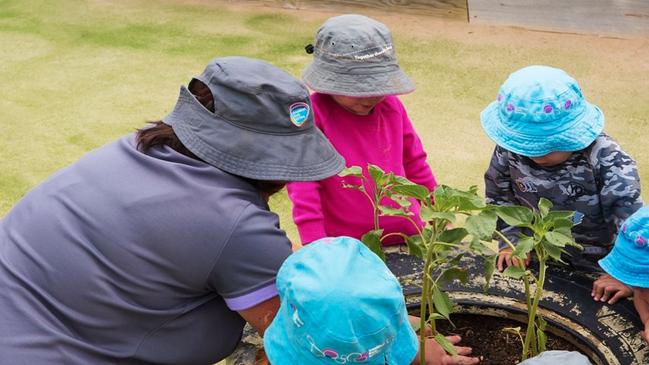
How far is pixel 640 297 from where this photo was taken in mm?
1743

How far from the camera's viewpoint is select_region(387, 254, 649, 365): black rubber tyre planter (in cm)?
165

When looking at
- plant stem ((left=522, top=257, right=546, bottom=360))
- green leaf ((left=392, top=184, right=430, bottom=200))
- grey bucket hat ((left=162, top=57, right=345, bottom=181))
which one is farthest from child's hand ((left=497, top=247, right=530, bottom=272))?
grey bucket hat ((left=162, top=57, right=345, bottom=181))

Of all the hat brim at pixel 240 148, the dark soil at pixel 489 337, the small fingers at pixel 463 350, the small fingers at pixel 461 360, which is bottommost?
the dark soil at pixel 489 337

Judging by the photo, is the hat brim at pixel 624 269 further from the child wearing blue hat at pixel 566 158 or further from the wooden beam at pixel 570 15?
the wooden beam at pixel 570 15

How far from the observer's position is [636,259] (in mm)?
1730

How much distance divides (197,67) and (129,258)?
3414mm

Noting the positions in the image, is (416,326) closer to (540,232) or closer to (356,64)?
(540,232)

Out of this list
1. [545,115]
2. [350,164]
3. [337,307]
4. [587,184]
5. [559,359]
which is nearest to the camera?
[337,307]

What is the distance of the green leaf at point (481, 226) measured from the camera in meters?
1.44

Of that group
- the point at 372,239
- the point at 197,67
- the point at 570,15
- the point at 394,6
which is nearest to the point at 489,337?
the point at 372,239

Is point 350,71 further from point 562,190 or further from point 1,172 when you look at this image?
point 1,172

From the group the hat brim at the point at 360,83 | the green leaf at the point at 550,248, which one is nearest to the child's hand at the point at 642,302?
the green leaf at the point at 550,248

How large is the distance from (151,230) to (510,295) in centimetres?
82

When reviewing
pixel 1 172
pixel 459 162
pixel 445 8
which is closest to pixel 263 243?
pixel 459 162
